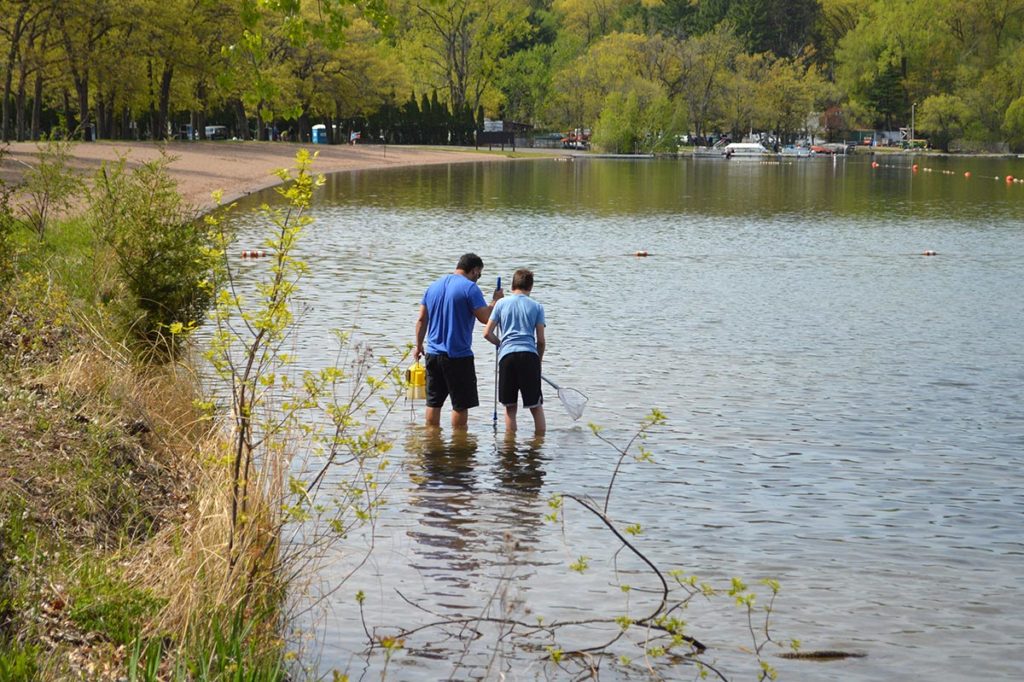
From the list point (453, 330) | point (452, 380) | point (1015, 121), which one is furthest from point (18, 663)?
point (1015, 121)

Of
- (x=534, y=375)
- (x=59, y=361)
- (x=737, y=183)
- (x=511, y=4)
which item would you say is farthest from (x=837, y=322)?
(x=511, y=4)

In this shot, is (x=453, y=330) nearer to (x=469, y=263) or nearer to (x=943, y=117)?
(x=469, y=263)

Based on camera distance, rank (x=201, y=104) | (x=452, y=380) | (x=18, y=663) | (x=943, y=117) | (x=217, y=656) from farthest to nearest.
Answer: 1. (x=943, y=117)
2. (x=201, y=104)
3. (x=452, y=380)
4. (x=217, y=656)
5. (x=18, y=663)

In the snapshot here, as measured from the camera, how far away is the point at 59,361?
41.7 ft

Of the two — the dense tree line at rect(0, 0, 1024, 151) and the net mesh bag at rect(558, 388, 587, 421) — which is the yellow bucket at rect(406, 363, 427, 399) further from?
the dense tree line at rect(0, 0, 1024, 151)

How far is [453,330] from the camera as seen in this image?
44.6ft

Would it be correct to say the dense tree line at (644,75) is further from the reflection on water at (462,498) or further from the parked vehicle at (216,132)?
the reflection on water at (462,498)

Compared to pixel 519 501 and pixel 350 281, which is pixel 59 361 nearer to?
pixel 519 501

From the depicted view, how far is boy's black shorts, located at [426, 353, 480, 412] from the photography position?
13812mm

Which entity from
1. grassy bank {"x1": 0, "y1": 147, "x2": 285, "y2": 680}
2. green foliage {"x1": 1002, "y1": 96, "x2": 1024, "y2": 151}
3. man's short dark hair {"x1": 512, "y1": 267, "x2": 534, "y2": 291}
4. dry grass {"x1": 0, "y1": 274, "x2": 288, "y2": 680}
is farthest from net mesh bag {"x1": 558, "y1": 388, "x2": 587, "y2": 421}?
green foliage {"x1": 1002, "y1": 96, "x2": 1024, "y2": 151}

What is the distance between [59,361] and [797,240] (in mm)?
31595

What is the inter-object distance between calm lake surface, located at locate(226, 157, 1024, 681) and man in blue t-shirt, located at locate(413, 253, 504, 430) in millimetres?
665

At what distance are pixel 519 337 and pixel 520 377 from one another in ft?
1.60

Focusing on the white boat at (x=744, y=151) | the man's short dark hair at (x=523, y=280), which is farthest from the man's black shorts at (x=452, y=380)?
the white boat at (x=744, y=151)
